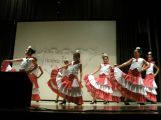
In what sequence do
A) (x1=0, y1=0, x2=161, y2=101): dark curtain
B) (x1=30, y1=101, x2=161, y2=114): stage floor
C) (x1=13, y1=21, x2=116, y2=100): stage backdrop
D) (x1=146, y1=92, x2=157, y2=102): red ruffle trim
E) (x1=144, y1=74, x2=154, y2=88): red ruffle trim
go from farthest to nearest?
1. (x1=0, y1=0, x2=161, y2=101): dark curtain
2. (x1=13, y1=21, x2=116, y2=100): stage backdrop
3. (x1=144, y1=74, x2=154, y2=88): red ruffle trim
4. (x1=146, y1=92, x2=157, y2=102): red ruffle trim
5. (x1=30, y1=101, x2=161, y2=114): stage floor

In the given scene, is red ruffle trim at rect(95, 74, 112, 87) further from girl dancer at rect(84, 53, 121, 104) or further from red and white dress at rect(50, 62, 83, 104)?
red and white dress at rect(50, 62, 83, 104)

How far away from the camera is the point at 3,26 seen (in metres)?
10.4

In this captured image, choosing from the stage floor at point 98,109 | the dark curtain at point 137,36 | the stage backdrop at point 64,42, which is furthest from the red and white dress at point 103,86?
the stage floor at point 98,109

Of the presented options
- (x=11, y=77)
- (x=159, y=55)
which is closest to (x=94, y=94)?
(x=159, y=55)

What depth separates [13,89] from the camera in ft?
10.1

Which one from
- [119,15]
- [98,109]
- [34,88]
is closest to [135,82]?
[34,88]

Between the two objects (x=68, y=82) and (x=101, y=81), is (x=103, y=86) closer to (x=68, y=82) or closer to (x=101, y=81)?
(x=101, y=81)

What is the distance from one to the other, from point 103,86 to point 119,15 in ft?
10.2

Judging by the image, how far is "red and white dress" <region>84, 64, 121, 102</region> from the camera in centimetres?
749

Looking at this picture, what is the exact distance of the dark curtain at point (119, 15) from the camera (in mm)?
9562

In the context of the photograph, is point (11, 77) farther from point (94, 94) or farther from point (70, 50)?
point (70, 50)

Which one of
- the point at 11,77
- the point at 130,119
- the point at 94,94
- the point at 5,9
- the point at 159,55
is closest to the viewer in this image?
the point at 130,119

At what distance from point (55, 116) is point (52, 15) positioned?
7605 mm

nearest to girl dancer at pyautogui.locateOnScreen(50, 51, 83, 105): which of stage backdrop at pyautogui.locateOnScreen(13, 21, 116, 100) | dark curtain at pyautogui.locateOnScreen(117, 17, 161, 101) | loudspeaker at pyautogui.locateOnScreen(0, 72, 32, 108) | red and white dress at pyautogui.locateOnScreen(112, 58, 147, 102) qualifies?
red and white dress at pyautogui.locateOnScreen(112, 58, 147, 102)
